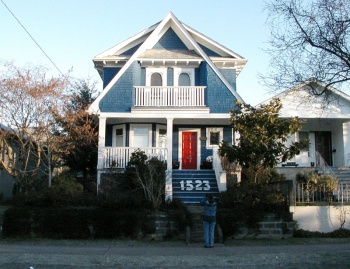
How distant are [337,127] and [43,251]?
17449mm

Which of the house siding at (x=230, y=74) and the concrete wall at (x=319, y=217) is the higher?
the house siding at (x=230, y=74)

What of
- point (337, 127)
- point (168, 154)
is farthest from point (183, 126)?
point (337, 127)

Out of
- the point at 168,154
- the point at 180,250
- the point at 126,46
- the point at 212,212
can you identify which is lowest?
the point at 180,250

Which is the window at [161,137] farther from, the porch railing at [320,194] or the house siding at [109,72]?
the porch railing at [320,194]

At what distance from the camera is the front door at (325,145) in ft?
76.1

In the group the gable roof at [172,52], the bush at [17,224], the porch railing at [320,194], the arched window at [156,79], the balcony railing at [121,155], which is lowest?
the bush at [17,224]

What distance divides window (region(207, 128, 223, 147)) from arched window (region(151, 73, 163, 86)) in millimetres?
3493

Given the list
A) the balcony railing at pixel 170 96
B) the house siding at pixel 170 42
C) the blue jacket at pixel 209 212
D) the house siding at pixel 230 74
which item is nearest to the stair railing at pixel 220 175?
the balcony railing at pixel 170 96

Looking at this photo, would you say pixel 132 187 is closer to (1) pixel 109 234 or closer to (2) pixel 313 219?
(1) pixel 109 234

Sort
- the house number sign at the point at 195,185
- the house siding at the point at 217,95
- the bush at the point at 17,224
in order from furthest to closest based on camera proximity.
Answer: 1. the house siding at the point at 217,95
2. the house number sign at the point at 195,185
3. the bush at the point at 17,224

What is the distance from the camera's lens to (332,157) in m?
23.1

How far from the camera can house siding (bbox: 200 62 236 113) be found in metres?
19.7

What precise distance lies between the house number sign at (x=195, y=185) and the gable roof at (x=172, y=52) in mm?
4404

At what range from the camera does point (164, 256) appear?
10227 millimetres
